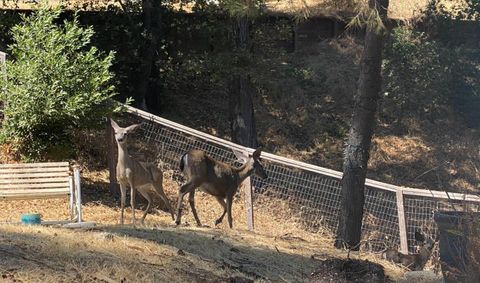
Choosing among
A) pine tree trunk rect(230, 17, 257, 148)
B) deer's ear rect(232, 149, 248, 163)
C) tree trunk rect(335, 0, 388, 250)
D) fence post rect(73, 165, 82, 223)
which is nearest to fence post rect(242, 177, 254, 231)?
deer's ear rect(232, 149, 248, 163)

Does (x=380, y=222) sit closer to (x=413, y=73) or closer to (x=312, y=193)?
(x=312, y=193)

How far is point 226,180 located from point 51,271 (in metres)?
5.55

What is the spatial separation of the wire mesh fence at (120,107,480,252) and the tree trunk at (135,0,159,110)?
3277mm

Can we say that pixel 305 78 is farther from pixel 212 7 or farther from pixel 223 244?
pixel 223 244

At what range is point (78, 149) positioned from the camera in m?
15.1

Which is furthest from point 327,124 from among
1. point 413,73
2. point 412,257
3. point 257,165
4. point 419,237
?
point 412,257

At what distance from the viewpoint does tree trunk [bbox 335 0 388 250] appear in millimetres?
11016

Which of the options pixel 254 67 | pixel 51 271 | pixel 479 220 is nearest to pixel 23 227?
pixel 51 271

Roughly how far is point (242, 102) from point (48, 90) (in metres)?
5.60

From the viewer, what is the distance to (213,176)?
466 inches

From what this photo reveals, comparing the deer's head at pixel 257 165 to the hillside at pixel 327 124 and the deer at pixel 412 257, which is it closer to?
the deer at pixel 412 257

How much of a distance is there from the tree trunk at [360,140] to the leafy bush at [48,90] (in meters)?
4.71

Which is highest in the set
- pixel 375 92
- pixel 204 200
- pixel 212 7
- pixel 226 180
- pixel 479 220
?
pixel 212 7

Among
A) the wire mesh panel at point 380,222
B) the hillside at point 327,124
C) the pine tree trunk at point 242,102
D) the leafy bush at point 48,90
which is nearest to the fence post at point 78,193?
the leafy bush at point 48,90
